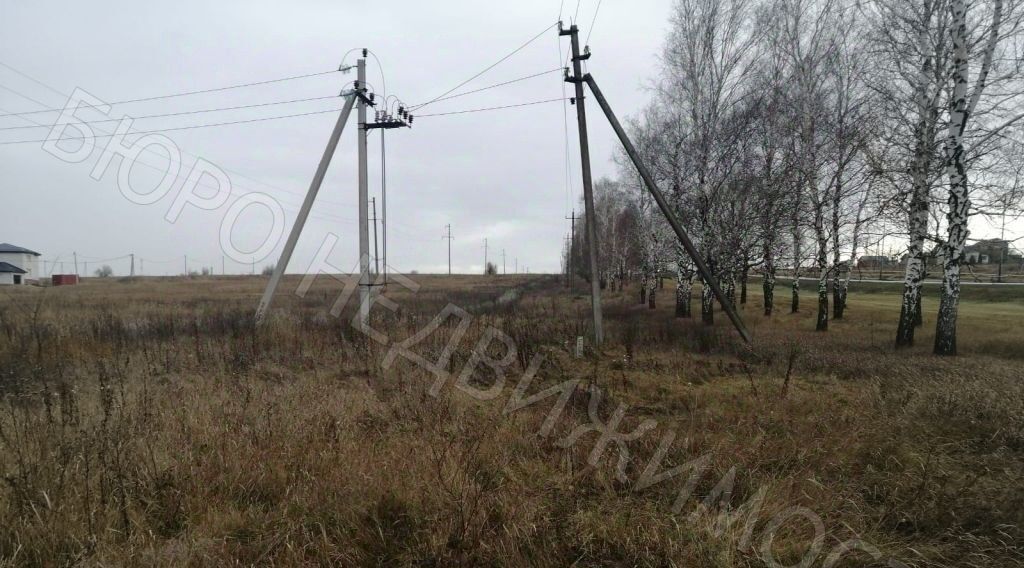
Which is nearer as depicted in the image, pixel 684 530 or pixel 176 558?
pixel 176 558

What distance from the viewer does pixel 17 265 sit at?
4875cm

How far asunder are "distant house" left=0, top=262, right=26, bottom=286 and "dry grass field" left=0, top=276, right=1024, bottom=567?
56385 millimetres

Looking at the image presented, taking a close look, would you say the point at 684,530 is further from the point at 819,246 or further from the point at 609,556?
the point at 819,246

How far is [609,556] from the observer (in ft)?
8.20

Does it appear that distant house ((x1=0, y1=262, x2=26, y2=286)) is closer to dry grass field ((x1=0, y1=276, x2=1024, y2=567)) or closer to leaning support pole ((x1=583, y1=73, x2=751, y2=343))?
dry grass field ((x1=0, y1=276, x2=1024, y2=567))

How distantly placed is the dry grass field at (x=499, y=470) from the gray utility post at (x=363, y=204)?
4.42 metres

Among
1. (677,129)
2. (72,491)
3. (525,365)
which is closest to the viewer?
(72,491)

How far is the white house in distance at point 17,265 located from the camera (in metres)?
44.8

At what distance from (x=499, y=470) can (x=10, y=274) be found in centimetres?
6470

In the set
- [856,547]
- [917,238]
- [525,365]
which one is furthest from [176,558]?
[917,238]

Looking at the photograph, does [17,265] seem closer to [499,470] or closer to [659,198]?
[659,198]

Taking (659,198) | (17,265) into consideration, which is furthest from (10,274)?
(659,198)

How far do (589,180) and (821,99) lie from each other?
8756 mm

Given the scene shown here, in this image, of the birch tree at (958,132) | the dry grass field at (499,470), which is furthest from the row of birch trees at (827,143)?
the dry grass field at (499,470)
